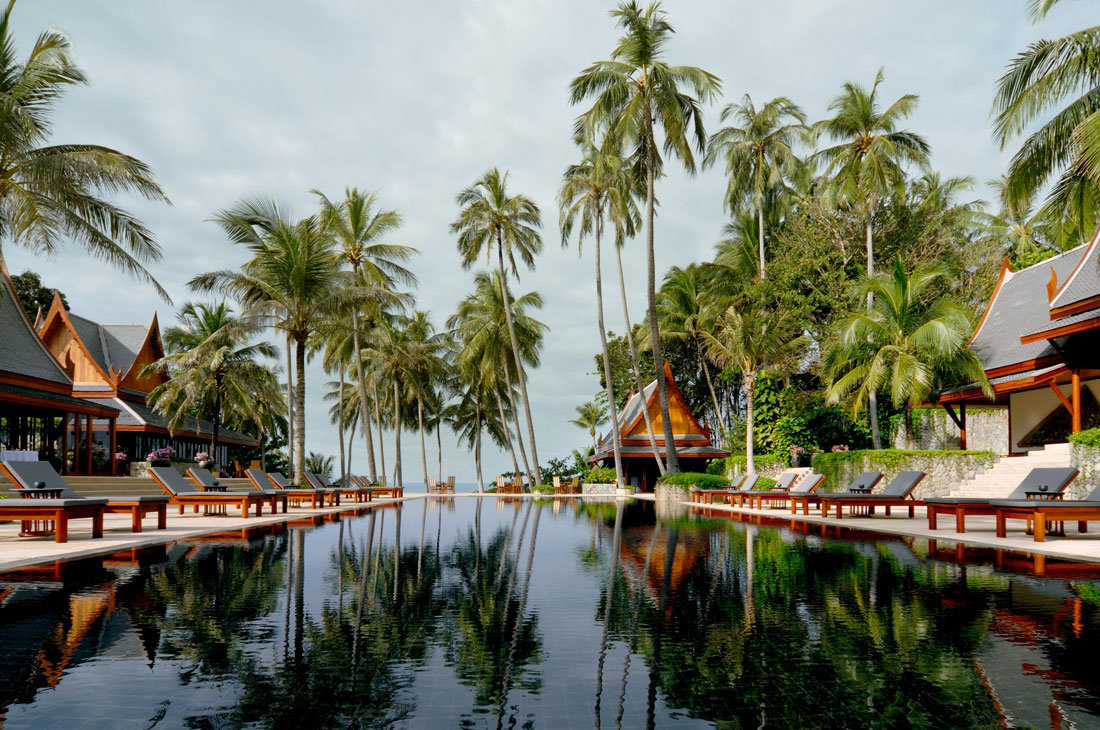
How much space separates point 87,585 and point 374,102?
30.2ft

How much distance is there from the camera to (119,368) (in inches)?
1267

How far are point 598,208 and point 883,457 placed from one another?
16.1 m

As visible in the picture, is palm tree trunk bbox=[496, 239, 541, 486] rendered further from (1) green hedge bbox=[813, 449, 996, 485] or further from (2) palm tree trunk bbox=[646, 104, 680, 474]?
(1) green hedge bbox=[813, 449, 996, 485]

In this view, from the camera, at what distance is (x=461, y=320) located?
144 feet

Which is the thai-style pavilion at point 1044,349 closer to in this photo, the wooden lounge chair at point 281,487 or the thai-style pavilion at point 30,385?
the wooden lounge chair at point 281,487

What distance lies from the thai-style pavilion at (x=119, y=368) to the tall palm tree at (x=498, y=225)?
14446 mm

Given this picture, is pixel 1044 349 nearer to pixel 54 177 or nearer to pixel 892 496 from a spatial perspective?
pixel 892 496

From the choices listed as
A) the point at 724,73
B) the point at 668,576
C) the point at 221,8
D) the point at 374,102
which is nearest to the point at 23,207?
the point at 221,8

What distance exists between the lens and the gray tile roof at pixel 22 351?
2157 centimetres

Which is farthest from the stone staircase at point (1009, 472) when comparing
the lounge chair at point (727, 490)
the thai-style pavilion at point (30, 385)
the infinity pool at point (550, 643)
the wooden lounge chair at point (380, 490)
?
the thai-style pavilion at point (30, 385)

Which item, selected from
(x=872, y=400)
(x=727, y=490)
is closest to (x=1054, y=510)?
(x=727, y=490)

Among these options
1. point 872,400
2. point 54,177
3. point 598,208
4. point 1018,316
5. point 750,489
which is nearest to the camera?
point 54,177

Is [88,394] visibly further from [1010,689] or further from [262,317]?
[1010,689]

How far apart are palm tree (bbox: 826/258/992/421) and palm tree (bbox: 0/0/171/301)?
19.0 metres
